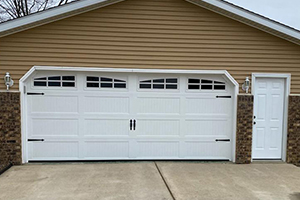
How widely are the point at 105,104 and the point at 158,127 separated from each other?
131 cm

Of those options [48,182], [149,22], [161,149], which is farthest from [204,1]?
[48,182]

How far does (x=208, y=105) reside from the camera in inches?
201

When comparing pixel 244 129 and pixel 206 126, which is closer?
pixel 244 129

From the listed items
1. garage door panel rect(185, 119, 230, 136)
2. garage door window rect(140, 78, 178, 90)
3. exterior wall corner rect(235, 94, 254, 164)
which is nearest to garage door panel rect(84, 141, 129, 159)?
garage door window rect(140, 78, 178, 90)

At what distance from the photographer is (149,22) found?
4.77m

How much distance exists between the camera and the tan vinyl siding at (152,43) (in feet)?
15.1

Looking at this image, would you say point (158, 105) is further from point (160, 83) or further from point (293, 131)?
point (293, 131)

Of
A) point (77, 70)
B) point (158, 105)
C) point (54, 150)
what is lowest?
point (54, 150)

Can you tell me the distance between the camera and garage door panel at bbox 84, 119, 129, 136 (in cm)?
494

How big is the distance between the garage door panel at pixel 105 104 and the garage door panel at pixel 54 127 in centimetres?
46

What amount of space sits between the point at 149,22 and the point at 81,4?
4.67 ft

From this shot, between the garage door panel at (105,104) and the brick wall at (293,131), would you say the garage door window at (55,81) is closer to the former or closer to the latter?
the garage door panel at (105,104)

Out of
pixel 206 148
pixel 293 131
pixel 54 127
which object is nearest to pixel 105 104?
pixel 54 127

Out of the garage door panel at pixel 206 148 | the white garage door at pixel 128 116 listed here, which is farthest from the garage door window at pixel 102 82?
the garage door panel at pixel 206 148
